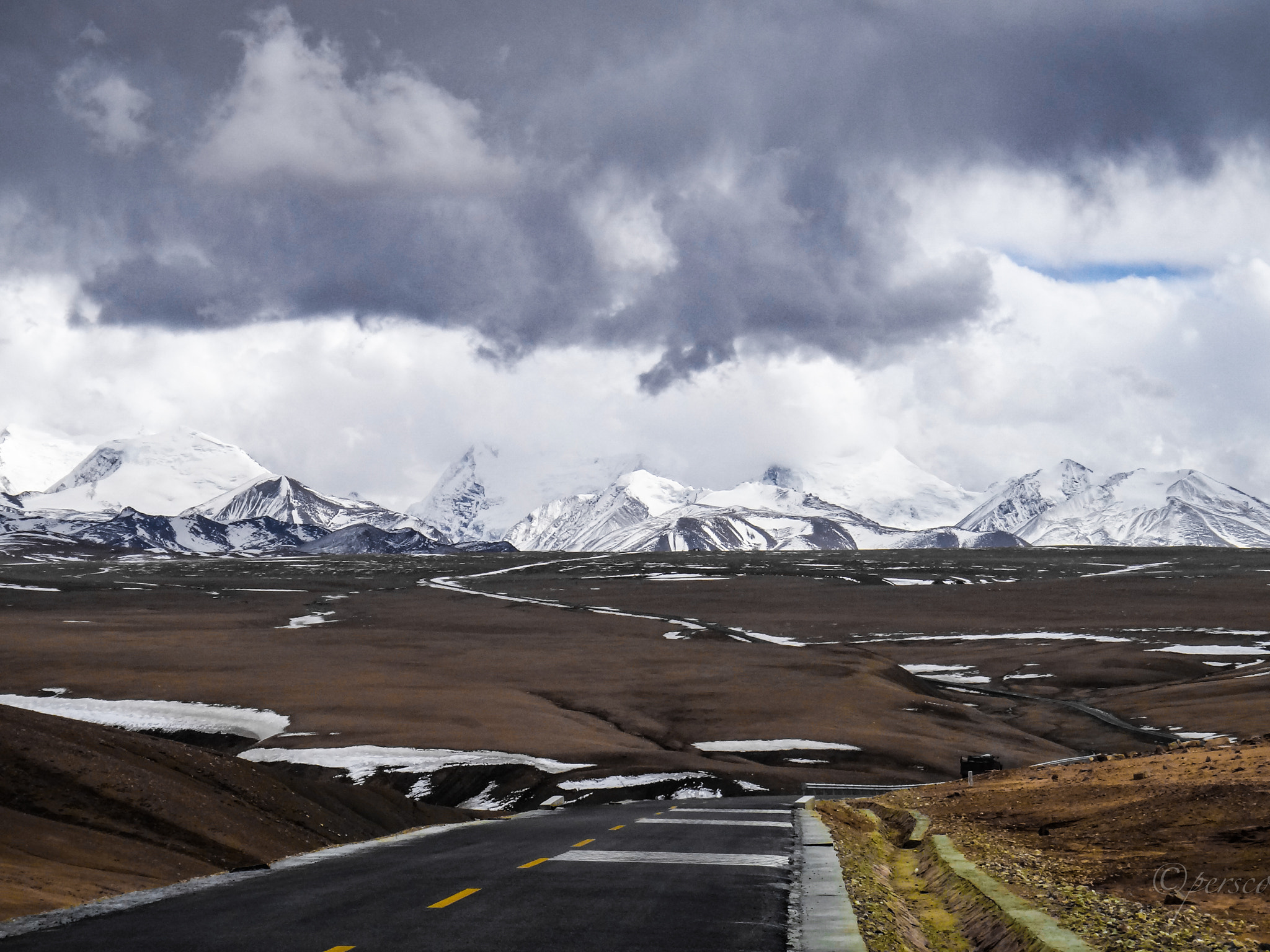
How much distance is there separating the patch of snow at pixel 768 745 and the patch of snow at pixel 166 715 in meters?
18.7

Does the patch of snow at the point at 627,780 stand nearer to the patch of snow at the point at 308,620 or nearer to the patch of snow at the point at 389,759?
the patch of snow at the point at 389,759

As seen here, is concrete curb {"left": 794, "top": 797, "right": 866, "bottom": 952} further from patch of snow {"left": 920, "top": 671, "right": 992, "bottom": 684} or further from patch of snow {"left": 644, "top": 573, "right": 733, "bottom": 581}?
patch of snow {"left": 644, "top": 573, "right": 733, "bottom": 581}

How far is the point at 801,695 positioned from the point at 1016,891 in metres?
50.9

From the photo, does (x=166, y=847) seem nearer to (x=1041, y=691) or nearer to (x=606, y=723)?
(x=606, y=723)

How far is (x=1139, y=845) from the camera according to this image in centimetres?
1680

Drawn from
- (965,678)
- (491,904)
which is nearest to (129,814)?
(491,904)

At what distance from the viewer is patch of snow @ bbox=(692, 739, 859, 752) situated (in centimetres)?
4962

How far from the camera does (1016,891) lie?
43.5ft

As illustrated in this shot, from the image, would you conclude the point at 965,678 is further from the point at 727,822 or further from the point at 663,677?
the point at 727,822

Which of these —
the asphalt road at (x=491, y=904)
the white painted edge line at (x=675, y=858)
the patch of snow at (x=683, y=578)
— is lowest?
the patch of snow at (x=683, y=578)

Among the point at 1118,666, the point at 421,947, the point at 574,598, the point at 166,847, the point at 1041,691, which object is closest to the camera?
the point at 421,947

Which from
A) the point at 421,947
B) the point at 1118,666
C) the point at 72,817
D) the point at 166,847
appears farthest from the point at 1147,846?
the point at 1118,666

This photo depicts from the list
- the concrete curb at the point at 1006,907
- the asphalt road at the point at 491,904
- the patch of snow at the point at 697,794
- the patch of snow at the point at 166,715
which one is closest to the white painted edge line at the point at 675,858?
the asphalt road at the point at 491,904

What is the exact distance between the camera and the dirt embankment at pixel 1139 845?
1121cm
